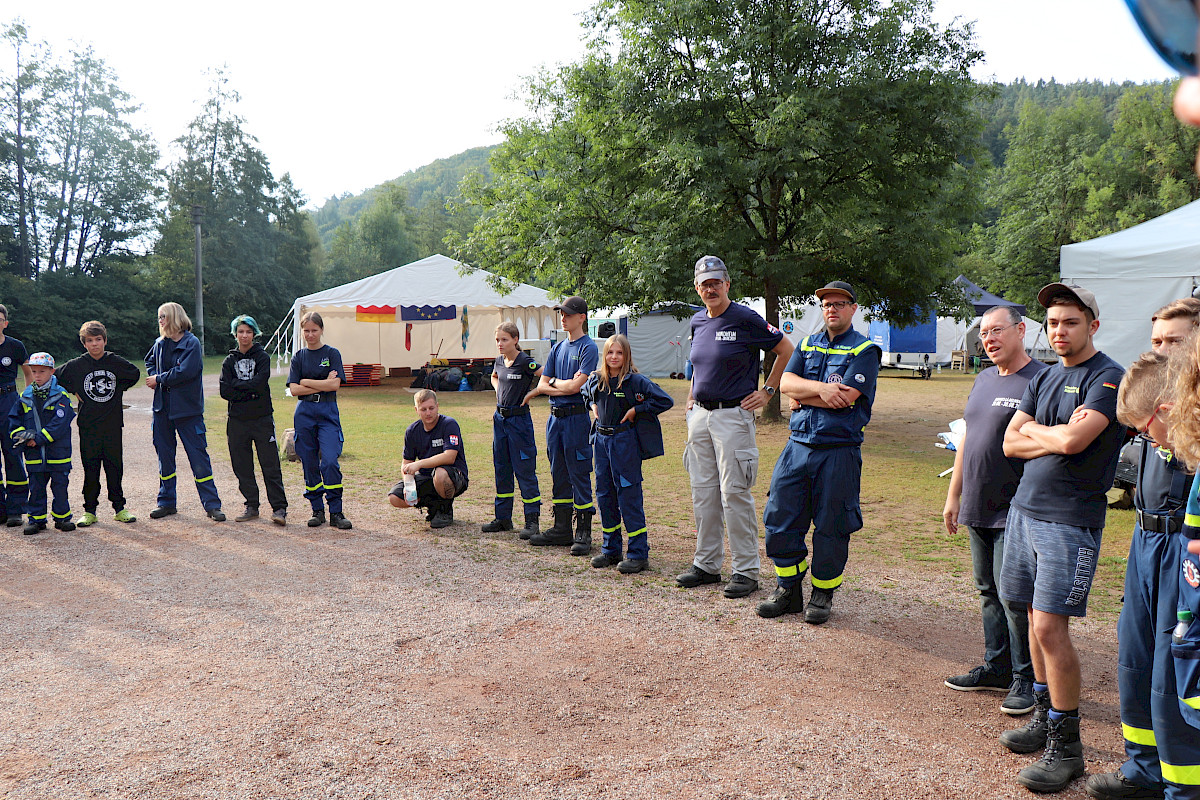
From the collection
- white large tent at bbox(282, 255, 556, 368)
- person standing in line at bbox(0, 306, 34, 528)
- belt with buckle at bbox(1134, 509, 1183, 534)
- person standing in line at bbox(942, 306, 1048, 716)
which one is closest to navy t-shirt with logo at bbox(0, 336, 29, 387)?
person standing in line at bbox(0, 306, 34, 528)

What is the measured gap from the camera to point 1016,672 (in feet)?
12.0

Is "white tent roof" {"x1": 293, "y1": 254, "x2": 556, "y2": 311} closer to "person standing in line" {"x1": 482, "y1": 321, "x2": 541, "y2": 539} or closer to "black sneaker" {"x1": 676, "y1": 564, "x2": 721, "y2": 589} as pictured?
"person standing in line" {"x1": 482, "y1": 321, "x2": 541, "y2": 539}

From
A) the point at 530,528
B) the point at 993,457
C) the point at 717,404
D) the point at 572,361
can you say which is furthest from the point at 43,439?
the point at 993,457

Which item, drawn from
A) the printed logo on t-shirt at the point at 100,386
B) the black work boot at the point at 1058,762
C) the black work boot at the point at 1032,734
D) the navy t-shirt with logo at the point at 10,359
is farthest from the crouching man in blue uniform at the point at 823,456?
the navy t-shirt with logo at the point at 10,359

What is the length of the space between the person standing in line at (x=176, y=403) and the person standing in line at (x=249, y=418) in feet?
0.97

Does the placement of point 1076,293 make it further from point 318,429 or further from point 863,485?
point 863,485

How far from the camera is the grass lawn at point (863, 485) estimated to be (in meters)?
6.14

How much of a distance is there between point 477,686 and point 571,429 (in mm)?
2852

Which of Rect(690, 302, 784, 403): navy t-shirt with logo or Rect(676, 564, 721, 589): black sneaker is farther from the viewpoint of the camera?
Rect(676, 564, 721, 589): black sneaker

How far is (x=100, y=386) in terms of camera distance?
285 inches

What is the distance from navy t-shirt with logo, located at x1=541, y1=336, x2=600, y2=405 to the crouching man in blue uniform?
1.88 metres

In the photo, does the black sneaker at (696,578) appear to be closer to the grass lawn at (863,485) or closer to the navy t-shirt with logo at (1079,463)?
the grass lawn at (863,485)

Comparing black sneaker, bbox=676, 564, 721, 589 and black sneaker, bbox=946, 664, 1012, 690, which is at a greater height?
black sneaker, bbox=676, 564, 721, 589

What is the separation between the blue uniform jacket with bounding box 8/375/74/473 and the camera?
7.02 metres
